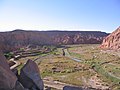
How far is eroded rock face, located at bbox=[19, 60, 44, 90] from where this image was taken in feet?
57.4

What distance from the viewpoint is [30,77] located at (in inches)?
698

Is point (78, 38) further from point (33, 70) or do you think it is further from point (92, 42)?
point (33, 70)

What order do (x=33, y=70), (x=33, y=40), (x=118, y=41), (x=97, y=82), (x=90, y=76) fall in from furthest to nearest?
(x=33, y=40) < (x=118, y=41) < (x=90, y=76) < (x=97, y=82) < (x=33, y=70)

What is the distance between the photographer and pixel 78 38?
170 metres

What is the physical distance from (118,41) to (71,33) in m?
82.7

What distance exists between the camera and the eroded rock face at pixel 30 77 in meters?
17.5

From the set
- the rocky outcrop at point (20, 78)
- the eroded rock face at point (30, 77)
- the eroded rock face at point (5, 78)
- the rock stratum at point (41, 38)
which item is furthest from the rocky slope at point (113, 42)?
the eroded rock face at point (5, 78)

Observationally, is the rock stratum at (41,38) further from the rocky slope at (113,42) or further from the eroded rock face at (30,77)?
the eroded rock face at (30,77)

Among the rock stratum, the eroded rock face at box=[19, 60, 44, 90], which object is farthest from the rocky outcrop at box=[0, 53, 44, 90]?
the rock stratum

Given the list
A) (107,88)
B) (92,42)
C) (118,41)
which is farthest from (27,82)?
(92,42)

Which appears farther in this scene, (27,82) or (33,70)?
(33,70)

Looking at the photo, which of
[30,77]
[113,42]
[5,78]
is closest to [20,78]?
[30,77]

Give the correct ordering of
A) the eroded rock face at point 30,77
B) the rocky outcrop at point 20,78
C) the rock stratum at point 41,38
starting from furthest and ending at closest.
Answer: the rock stratum at point 41,38 < the eroded rock face at point 30,77 < the rocky outcrop at point 20,78

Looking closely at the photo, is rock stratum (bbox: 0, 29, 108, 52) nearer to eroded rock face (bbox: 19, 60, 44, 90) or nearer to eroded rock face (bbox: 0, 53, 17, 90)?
eroded rock face (bbox: 19, 60, 44, 90)
